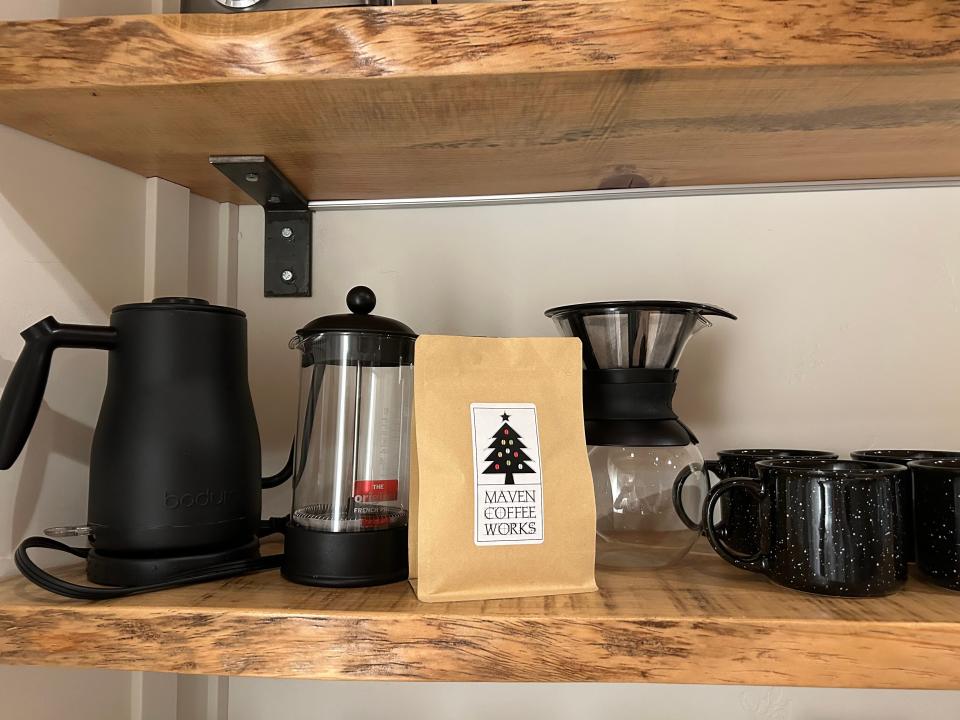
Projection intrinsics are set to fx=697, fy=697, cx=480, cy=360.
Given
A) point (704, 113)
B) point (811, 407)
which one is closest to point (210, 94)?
point (704, 113)

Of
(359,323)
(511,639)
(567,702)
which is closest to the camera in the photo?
(511,639)

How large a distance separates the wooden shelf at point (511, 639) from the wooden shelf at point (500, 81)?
0.43 m

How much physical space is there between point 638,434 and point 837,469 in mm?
174

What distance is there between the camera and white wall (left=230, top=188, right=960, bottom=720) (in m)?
0.87

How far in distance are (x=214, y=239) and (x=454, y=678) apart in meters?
0.67

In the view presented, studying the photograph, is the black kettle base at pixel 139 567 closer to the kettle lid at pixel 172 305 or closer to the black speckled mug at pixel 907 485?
the kettle lid at pixel 172 305

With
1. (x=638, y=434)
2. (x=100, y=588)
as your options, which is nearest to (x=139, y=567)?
(x=100, y=588)

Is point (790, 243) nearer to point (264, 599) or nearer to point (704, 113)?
point (704, 113)

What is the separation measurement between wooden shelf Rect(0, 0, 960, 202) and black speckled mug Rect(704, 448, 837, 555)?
0.33 m

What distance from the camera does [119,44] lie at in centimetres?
58

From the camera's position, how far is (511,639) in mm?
544

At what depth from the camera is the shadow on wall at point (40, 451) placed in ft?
2.18

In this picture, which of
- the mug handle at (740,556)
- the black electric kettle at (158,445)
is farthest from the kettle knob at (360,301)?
the mug handle at (740,556)

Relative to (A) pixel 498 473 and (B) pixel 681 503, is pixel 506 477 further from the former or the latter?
(B) pixel 681 503
